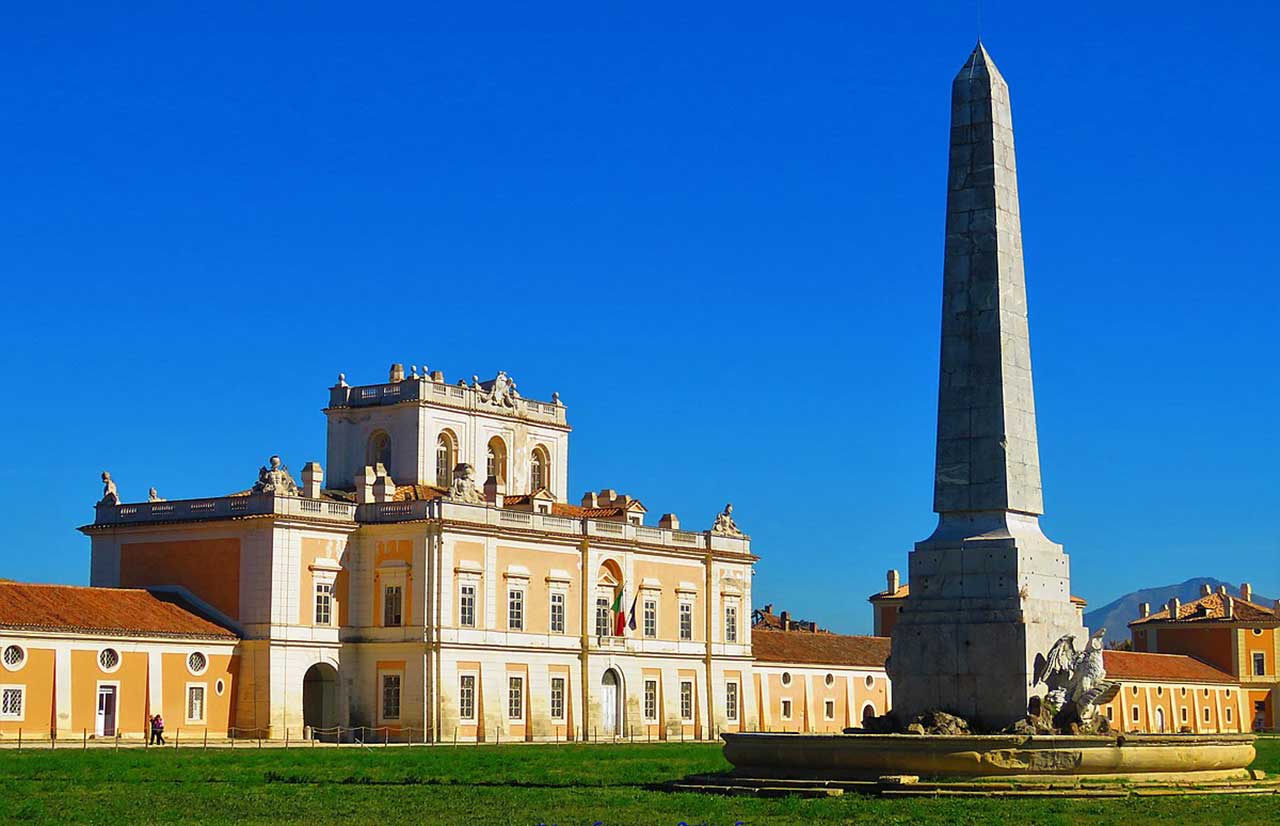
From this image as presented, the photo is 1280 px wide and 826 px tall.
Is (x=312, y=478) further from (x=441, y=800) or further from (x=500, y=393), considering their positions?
(x=441, y=800)

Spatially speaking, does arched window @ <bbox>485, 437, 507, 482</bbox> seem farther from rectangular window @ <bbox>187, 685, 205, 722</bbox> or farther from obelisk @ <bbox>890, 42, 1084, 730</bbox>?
obelisk @ <bbox>890, 42, 1084, 730</bbox>

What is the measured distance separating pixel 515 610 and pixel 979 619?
99.3ft

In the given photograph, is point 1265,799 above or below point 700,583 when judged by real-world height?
below

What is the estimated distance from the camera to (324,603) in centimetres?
5238

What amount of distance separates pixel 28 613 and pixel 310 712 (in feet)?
31.8

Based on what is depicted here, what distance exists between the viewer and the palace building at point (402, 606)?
4800 cm

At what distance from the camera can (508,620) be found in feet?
179

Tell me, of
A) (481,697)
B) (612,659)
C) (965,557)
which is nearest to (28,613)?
(481,697)

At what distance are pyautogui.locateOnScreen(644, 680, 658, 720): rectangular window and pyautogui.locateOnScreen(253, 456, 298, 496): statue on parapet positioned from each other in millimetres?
13121

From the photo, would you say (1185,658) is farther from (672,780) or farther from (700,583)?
(672,780)

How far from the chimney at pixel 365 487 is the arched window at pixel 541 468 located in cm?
843

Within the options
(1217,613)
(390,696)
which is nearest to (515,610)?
(390,696)

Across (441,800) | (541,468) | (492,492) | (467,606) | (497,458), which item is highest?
(497,458)

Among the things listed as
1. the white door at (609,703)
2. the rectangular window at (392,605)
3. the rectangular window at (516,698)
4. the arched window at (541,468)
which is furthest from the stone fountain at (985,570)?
the arched window at (541,468)
